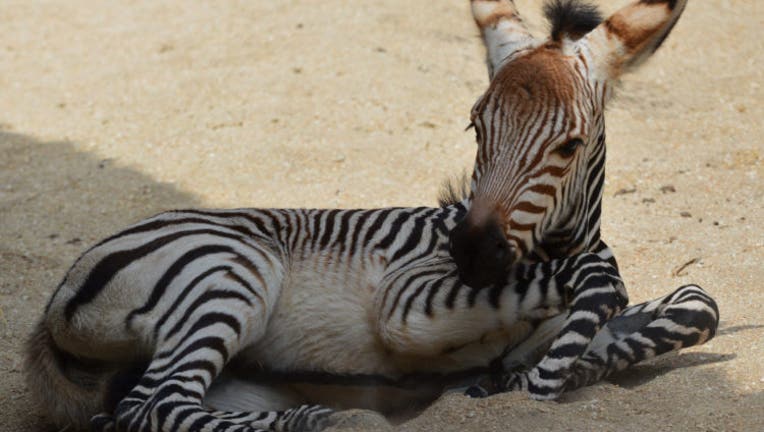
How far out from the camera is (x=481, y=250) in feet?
14.4

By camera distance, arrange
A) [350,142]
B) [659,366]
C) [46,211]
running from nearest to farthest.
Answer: [659,366], [46,211], [350,142]

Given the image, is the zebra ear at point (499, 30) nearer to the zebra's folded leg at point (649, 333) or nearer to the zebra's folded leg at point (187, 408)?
the zebra's folded leg at point (649, 333)

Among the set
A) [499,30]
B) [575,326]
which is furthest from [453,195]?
[575,326]

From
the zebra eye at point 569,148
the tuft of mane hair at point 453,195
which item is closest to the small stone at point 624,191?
the tuft of mane hair at point 453,195

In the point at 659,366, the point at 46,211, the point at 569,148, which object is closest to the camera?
the point at 569,148

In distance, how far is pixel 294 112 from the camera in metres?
9.86

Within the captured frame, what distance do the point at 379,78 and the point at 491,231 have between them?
243 inches

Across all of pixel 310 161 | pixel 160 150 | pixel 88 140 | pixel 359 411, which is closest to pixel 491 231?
pixel 359 411

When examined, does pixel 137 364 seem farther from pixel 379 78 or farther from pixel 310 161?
pixel 379 78

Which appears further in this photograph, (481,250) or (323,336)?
(323,336)

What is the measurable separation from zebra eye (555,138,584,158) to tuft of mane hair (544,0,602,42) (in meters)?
0.61

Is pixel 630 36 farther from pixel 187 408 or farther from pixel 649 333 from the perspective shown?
pixel 187 408

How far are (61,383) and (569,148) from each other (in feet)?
9.06

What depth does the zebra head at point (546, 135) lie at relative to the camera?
14.6ft
